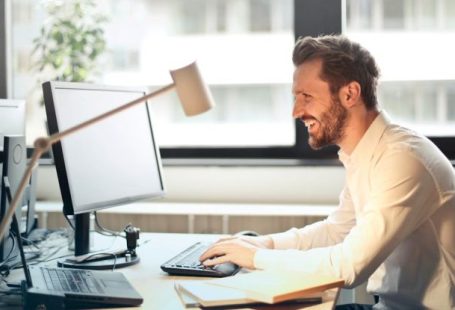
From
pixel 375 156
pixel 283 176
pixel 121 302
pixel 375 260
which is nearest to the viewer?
pixel 121 302

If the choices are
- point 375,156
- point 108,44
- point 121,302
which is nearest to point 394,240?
point 375,156

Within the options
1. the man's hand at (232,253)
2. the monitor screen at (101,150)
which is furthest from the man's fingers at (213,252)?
the monitor screen at (101,150)

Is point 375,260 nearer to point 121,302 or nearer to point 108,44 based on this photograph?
point 121,302

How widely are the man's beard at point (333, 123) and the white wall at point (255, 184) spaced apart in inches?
42.3

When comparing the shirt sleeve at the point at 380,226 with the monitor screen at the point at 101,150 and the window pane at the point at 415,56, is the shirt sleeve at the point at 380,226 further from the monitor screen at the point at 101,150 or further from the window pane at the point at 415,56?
the window pane at the point at 415,56

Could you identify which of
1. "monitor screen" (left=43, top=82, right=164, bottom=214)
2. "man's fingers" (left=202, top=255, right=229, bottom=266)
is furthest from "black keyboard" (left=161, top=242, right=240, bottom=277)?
"monitor screen" (left=43, top=82, right=164, bottom=214)

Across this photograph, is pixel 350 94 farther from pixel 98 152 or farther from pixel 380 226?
pixel 98 152

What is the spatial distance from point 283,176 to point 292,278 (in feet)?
4.95

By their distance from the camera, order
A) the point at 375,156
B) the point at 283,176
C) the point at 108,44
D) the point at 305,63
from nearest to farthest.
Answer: the point at 375,156 → the point at 305,63 → the point at 283,176 → the point at 108,44

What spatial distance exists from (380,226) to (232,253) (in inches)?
15.8

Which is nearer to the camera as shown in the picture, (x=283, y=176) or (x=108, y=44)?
(x=283, y=176)

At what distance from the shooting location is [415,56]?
9.86 ft

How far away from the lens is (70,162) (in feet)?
5.54

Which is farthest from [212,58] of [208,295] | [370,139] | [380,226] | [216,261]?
[208,295]
